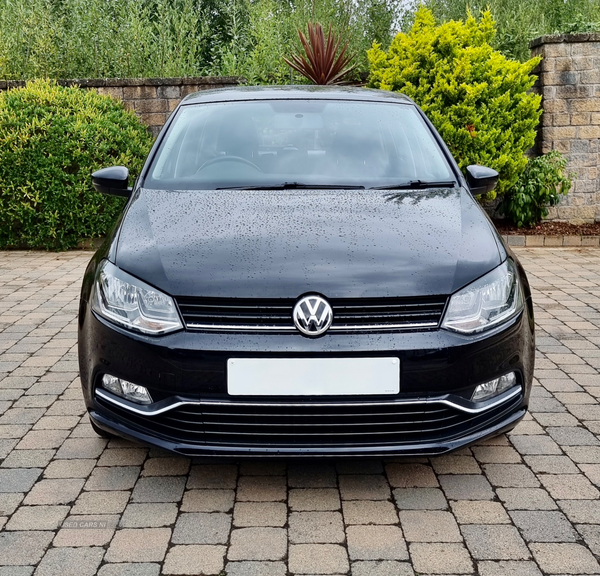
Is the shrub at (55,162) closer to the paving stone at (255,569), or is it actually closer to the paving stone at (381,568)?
the paving stone at (255,569)

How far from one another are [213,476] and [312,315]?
92 centimetres

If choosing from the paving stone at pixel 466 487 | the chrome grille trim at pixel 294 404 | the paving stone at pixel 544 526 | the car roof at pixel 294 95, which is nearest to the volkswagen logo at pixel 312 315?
the chrome grille trim at pixel 294 404

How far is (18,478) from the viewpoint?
321cm

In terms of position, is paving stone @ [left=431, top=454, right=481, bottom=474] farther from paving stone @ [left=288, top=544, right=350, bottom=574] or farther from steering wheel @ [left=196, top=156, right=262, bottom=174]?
steering wheel @ [left=196, top=156, right=262, bottom=174]

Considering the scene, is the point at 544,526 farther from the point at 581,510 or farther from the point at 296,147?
the point at 296,147

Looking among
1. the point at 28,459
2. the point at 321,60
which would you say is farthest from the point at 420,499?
the point at 321,60

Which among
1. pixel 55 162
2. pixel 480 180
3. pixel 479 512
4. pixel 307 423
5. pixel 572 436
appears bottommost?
pixel 572 436

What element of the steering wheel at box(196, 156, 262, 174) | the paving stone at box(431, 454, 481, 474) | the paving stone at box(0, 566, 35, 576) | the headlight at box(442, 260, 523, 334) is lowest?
the paving stone at box(431, 454, 481, 474)

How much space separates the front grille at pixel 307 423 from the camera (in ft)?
8.92

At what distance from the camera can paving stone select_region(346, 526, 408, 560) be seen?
2.62 m

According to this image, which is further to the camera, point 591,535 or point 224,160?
point 224,160

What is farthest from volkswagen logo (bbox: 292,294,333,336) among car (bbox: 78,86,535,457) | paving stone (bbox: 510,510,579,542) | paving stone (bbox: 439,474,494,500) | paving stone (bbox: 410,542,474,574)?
paving stone (bbox: 510,510,579,542)

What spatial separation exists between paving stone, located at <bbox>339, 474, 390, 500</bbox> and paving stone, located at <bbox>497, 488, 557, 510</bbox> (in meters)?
0.45

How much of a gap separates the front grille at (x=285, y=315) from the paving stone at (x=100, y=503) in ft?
2.54
